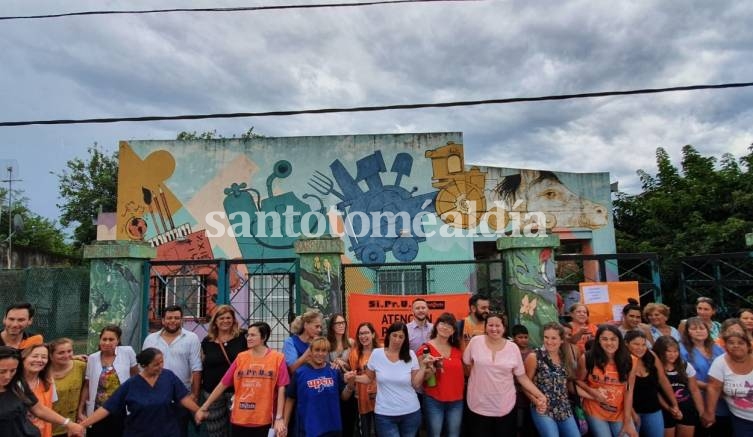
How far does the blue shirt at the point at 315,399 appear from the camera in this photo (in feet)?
14.2

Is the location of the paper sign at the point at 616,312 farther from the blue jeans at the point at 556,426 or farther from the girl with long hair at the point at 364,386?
the girl with long hair at the point at 364,386

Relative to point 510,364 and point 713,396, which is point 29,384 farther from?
point 713,396

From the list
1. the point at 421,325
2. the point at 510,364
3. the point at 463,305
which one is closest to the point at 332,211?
the point at 463,305

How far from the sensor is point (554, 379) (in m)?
4.70

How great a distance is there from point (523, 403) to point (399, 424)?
1.30m

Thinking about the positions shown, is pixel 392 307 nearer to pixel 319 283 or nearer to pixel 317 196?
pixel 319 283

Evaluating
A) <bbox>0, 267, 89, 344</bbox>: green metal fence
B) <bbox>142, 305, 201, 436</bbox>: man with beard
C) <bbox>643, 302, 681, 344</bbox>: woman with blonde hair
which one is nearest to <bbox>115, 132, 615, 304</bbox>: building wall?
<bbox>0, 267, 89, 344</bbox>: green metal fence

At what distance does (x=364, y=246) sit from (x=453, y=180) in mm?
3435

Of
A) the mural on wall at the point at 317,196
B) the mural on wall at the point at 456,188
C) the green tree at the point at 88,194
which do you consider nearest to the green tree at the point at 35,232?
the green tree at the point at 88,194

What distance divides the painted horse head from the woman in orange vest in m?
11.8

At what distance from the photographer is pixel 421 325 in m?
5.63

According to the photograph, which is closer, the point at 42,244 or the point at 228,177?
the point at 228,177

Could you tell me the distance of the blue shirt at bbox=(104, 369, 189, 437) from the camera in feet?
13.6

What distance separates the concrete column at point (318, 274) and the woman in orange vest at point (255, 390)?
8.97ft
